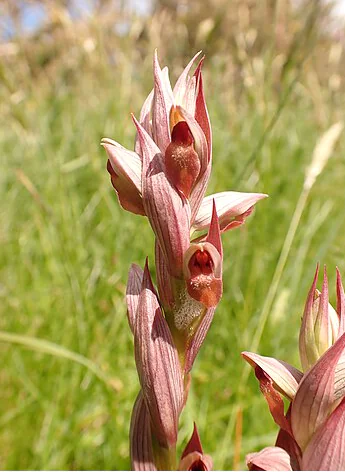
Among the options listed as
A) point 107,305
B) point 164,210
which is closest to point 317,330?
point 164,210

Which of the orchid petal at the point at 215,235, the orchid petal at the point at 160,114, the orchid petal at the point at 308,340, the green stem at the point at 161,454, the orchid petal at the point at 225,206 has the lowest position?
the green stem at the point at 161,454

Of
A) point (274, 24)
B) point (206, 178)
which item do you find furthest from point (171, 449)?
point (274, 24)

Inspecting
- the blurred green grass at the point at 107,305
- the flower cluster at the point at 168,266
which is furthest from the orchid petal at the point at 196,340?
the blurred green grass at the point at 107,305

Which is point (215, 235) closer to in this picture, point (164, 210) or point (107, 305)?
point (164, 210)

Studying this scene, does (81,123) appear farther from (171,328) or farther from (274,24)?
(171,328)

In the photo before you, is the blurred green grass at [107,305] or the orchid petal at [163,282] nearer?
the orchid petal at [163,282]

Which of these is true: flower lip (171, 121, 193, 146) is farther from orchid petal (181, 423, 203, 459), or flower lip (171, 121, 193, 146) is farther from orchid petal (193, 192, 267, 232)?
orchid petal (181, 423, 203, 459)

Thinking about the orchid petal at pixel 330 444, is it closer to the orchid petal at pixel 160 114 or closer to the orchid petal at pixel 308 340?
the orchid petal at pixel 308 340
